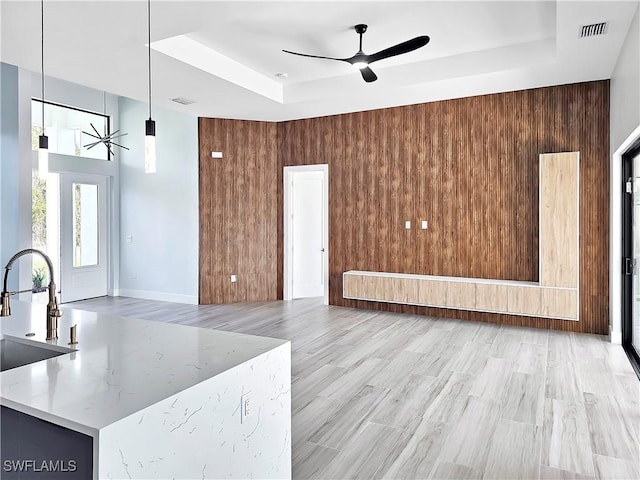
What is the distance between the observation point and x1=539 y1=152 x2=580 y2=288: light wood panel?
494 centimetres

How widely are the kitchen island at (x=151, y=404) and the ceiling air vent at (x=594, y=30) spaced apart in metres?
3.49

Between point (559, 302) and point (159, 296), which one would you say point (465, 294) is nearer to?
point (559, 302)

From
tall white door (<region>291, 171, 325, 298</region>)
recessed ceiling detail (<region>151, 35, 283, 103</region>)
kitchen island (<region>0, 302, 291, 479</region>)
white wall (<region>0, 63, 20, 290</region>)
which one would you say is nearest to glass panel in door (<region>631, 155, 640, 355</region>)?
kitchen island (<region>0, 302, 291, 479</region>)

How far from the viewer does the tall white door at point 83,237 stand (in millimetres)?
7000

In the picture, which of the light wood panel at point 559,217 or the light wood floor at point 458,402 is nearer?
the light wood floor at point 458,402

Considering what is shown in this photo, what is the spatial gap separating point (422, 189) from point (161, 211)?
13.6 ft

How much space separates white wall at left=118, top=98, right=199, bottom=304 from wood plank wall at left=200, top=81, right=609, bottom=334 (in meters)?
0.24

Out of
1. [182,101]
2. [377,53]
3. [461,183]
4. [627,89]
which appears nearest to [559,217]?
[461,183]

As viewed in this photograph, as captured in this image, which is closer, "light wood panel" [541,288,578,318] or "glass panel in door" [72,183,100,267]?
"light wood panel" [541,288,578,318]

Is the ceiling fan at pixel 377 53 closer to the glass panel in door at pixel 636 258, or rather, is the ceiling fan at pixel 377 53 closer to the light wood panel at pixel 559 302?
the glass panel in door at pixel 636 258

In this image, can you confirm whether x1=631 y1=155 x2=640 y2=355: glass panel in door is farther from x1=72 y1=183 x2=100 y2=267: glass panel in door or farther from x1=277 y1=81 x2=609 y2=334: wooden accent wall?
x1=72 y1=183 x2=100 y2=267: glass panel in door

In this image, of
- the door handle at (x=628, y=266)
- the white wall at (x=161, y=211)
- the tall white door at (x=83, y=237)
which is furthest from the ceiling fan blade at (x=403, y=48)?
the tall white door at (x=83, y=237)

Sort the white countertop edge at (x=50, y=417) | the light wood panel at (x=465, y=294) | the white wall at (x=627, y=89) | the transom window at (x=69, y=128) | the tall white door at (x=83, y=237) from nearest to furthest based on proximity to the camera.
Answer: the white countertop edge at (x=50, y=417), the white wall at (x=627, y=89), the light wood panel at (x=465, y=294), the transom window at (x=69, y=128), the tall white door at (x=83, y=237)

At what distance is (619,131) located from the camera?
4105 millimetres
